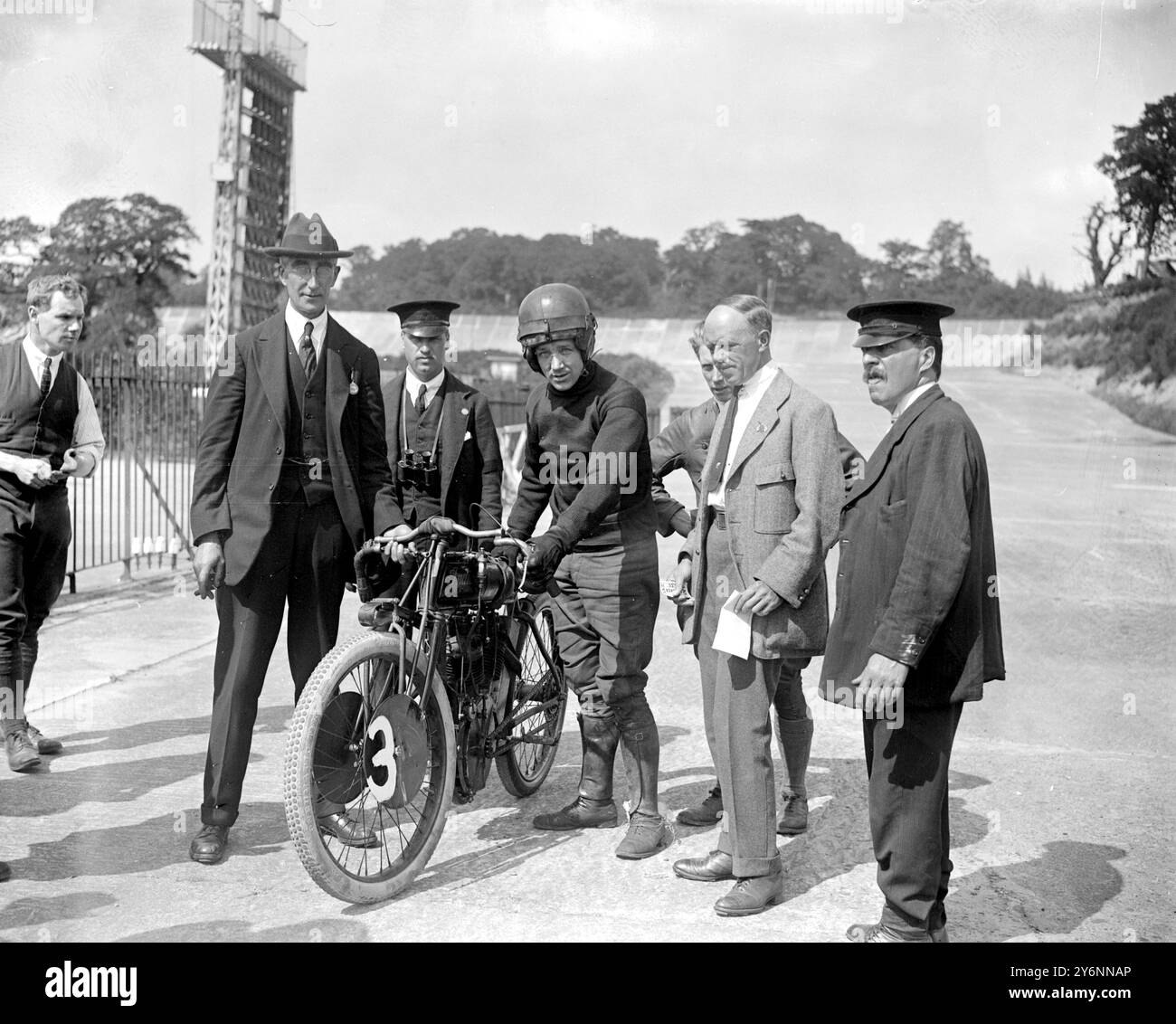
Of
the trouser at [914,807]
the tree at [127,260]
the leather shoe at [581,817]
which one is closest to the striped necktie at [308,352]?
the leather shoe at [581,817]

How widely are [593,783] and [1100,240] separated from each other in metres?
15.8

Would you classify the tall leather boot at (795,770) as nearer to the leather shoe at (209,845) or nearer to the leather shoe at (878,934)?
the leather shoe at (878,934)

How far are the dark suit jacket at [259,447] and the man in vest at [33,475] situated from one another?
1464 millimetres

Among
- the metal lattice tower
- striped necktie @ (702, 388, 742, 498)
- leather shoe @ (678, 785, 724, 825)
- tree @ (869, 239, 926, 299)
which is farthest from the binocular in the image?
tree @ (869, 239, 926, 299)

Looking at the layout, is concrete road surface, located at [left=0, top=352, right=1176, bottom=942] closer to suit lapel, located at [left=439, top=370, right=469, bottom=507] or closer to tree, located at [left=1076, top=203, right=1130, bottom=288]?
suit lapel, located at [left=439, top=370, right=469, bottom=507]

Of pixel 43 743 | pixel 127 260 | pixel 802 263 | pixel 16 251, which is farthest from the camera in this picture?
pixel 802 263

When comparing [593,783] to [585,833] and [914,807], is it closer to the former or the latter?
[585,833]

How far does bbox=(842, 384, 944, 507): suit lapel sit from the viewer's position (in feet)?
11.1

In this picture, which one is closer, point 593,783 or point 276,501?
point 276,501

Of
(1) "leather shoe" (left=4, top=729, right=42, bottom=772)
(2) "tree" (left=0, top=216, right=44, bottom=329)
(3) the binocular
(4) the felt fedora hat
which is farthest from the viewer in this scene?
(2) "tree" (left=0, top=216, right=44, bottom=329)

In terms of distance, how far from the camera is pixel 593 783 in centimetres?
462

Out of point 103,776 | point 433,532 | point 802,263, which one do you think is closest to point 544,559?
point 433,532

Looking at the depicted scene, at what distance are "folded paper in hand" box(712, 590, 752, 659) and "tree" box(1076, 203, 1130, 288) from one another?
10.8 m
